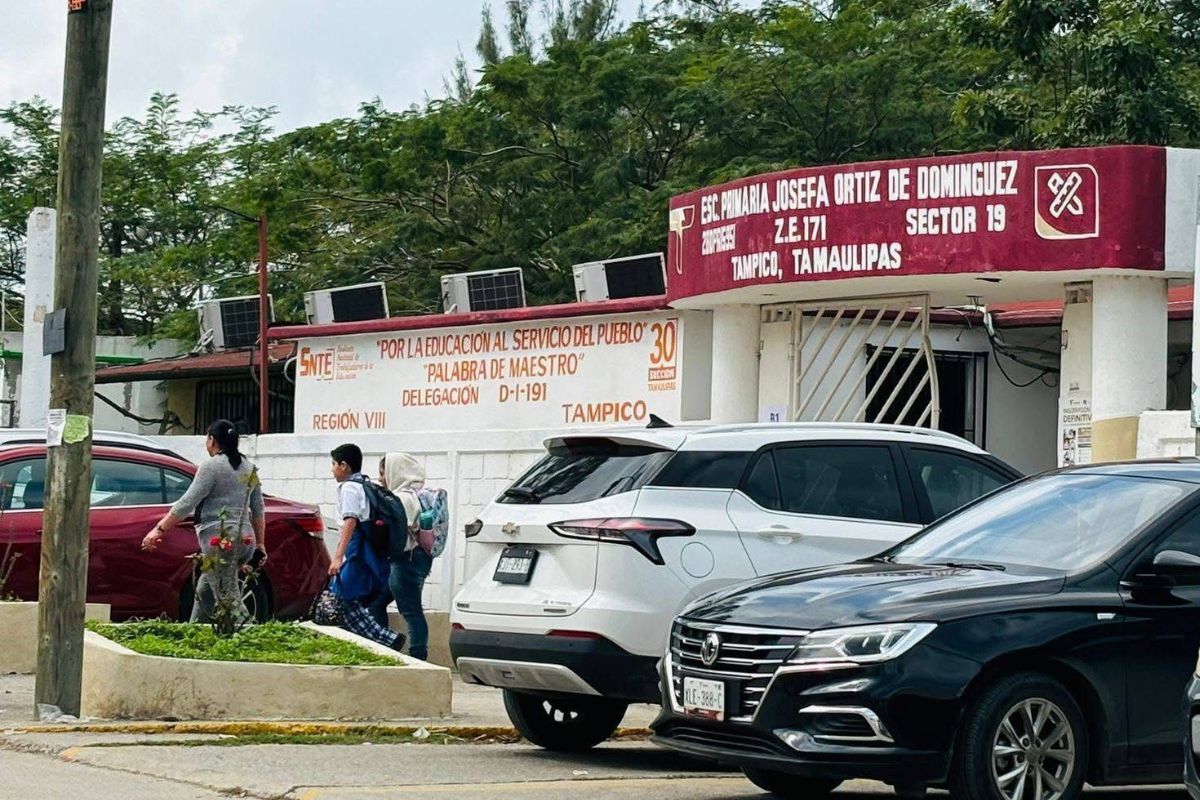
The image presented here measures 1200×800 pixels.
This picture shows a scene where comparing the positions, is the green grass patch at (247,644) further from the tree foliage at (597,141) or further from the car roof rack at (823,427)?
the tree foliage at (597,141)

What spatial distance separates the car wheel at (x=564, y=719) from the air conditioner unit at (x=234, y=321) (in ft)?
61.0

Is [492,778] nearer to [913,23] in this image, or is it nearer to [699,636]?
[699,636]

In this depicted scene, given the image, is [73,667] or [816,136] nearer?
[73,667]

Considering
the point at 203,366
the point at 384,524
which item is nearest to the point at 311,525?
the point at 384,524

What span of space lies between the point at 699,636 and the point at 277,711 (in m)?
3.57

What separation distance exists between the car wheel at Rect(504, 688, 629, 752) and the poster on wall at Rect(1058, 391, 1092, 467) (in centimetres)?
642

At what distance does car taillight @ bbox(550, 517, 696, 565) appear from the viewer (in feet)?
30.7

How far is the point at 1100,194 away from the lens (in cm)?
1470

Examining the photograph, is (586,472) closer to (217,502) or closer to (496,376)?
(217,502)

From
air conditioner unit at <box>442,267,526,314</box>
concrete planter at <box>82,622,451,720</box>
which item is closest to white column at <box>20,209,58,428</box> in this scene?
air conditioner unit at <box>442,267,526,314</box>

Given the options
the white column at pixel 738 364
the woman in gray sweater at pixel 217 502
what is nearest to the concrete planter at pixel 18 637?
the woman in gray sweater at pixel 217 502

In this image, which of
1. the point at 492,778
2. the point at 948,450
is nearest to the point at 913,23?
the point at 948,450

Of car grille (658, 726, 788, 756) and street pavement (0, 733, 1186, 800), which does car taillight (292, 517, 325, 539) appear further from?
car grille (658, 726, 788, 756)

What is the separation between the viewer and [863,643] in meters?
7.56
